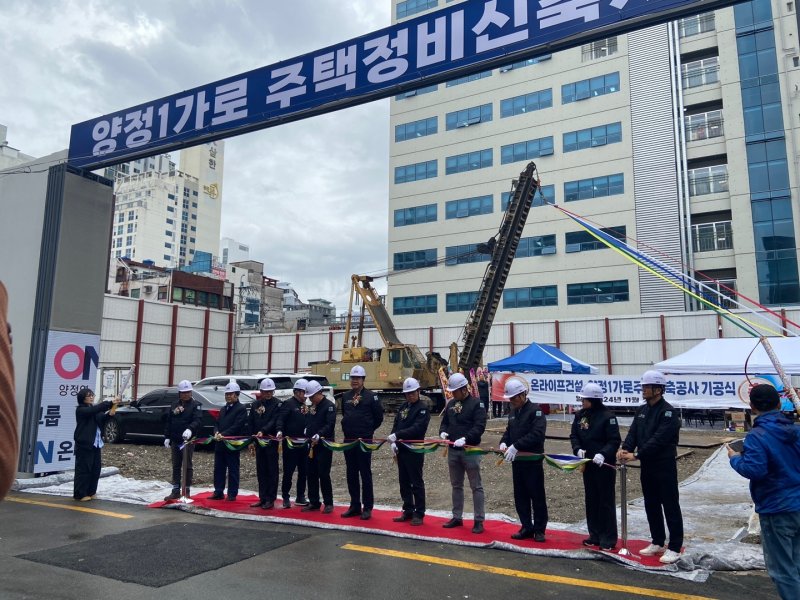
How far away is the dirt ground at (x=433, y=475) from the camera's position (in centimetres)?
902

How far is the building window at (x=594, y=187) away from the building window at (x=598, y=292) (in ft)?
18.8

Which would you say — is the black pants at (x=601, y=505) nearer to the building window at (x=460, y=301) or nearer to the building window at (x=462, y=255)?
the building window at (x=462, y=255)

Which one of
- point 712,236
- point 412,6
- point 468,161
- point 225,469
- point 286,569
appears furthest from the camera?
point 412,6

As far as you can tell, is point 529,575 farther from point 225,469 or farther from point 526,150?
point 526,150

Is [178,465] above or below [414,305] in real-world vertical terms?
below

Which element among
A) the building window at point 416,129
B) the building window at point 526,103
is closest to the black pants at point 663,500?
the building window at point 526,103

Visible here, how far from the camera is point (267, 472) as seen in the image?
8633mm

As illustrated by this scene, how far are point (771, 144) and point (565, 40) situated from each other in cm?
3213

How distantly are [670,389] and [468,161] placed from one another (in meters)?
27.8

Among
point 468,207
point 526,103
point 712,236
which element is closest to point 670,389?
point 712,236

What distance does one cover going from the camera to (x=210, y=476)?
11.3 metres

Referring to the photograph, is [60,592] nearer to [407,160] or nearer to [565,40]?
[565,40]

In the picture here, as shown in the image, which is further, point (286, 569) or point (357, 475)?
point (357, 475)

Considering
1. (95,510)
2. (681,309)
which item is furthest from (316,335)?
(95,510)
